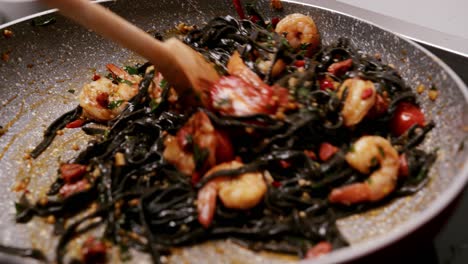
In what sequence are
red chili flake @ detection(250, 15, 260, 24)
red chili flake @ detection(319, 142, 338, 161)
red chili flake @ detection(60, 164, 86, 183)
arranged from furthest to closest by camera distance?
red chili flake @ detection(250, 15, 260, 24)
red chili flake @ detection(60, 164, 86, 183)
red chili flake @ detection(319, 142, 338, 161)

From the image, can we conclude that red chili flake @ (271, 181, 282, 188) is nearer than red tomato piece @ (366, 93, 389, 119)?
Yes

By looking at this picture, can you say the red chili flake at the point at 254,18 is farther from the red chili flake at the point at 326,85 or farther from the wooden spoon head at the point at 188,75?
the wooden spoon head at the point at 188,75

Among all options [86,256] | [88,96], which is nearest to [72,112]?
[88,96]

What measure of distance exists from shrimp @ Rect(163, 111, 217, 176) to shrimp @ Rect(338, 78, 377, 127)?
97cm

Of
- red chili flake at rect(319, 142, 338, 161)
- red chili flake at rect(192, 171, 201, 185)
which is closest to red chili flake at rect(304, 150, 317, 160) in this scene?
red chili flake at rect(319, 142, 338, 161)

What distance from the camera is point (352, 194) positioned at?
2908 mm

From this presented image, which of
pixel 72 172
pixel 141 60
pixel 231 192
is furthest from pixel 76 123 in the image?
pixel 231 192

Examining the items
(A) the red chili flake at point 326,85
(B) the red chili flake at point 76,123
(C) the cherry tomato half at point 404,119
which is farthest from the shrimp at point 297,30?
(B) the red chili flake at point 76,123

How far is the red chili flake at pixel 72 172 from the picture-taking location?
10.8ft

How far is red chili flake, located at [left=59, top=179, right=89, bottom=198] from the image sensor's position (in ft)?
10.5

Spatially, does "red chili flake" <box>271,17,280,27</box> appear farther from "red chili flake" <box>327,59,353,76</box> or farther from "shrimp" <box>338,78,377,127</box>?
"shrimp" <box>338,78,377,127</box>

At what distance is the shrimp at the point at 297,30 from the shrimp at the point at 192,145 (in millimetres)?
1459

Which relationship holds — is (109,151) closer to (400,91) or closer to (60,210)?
(60,210)

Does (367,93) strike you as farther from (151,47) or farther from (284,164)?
(151,47)
